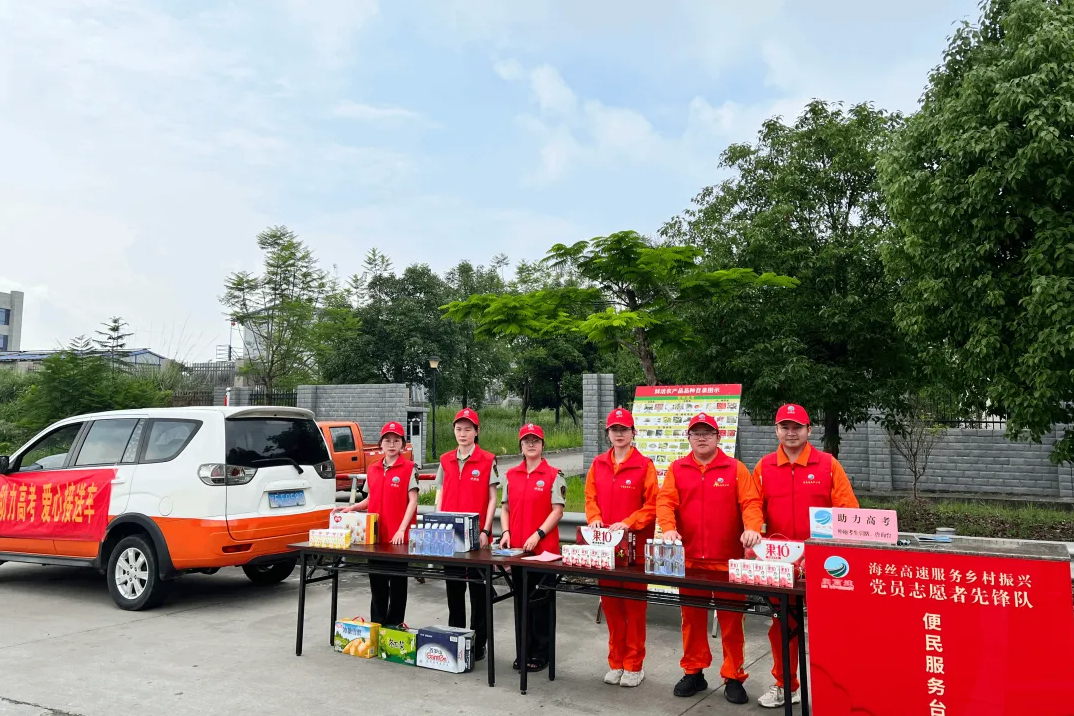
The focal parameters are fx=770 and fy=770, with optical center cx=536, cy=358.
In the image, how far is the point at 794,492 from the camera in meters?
4.79

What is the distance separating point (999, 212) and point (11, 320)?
7672 centimetres

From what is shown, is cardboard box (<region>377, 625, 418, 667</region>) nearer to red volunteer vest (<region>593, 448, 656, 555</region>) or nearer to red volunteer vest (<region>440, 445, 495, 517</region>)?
red volunteer vest (<region>440, 445, 495, 517</region>)

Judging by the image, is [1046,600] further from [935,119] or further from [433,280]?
[433,280]

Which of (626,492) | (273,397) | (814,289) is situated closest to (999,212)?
(814,289)

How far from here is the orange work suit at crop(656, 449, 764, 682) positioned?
15.9ft

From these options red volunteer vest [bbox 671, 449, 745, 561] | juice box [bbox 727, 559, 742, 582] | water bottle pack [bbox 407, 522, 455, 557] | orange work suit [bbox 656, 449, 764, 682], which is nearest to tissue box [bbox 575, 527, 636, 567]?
orange work suit [bbox 656, 449, 764, 682]

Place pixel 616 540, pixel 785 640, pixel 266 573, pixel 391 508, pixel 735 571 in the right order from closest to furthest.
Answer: pixel 785 640 < pixel 735 571 < pixel 616 540 < pixel 391 508 < pixel 266 573

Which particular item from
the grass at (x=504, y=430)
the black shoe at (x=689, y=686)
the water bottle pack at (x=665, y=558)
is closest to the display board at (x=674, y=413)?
the black shoe at (x=689, y=686)

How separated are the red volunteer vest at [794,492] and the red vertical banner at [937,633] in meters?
0.84

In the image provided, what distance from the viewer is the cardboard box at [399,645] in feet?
18.4

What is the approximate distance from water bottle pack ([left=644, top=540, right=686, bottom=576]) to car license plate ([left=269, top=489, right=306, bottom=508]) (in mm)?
4315

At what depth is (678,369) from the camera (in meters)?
11.9

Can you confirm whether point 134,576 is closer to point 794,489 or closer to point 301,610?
point 301,610

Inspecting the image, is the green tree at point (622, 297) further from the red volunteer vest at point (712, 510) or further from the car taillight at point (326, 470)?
the red volunteer vest at point (712, 510)
